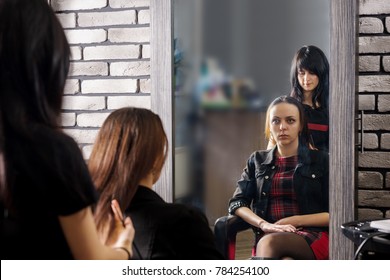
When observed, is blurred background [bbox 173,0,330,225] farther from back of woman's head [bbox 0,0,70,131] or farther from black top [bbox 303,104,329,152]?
back of woman's head [bbox 0,0,70,131]

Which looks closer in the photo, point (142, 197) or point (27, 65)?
point (27, 65)

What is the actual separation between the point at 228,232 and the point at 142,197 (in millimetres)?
261

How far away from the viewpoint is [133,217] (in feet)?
4.71

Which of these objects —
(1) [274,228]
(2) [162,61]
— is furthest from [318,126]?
(2) [162,61]

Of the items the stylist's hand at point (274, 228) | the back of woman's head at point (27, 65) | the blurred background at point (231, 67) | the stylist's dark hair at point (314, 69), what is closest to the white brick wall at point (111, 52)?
the blurred background at point (231, 67)

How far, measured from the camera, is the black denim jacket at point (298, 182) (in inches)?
60.4

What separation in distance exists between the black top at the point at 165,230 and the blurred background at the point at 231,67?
0.52ft

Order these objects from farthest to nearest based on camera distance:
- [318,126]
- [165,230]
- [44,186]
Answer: [318,126] < [165,230] < [44,186]

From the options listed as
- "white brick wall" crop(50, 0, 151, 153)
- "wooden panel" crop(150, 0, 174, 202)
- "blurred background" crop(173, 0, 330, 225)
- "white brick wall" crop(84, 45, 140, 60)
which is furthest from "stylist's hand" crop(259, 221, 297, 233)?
"white brick wall" crop(84, 45, 140, 60)

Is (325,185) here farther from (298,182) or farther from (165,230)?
(165,230)

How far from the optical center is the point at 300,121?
5.03 ft

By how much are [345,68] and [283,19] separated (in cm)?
18
